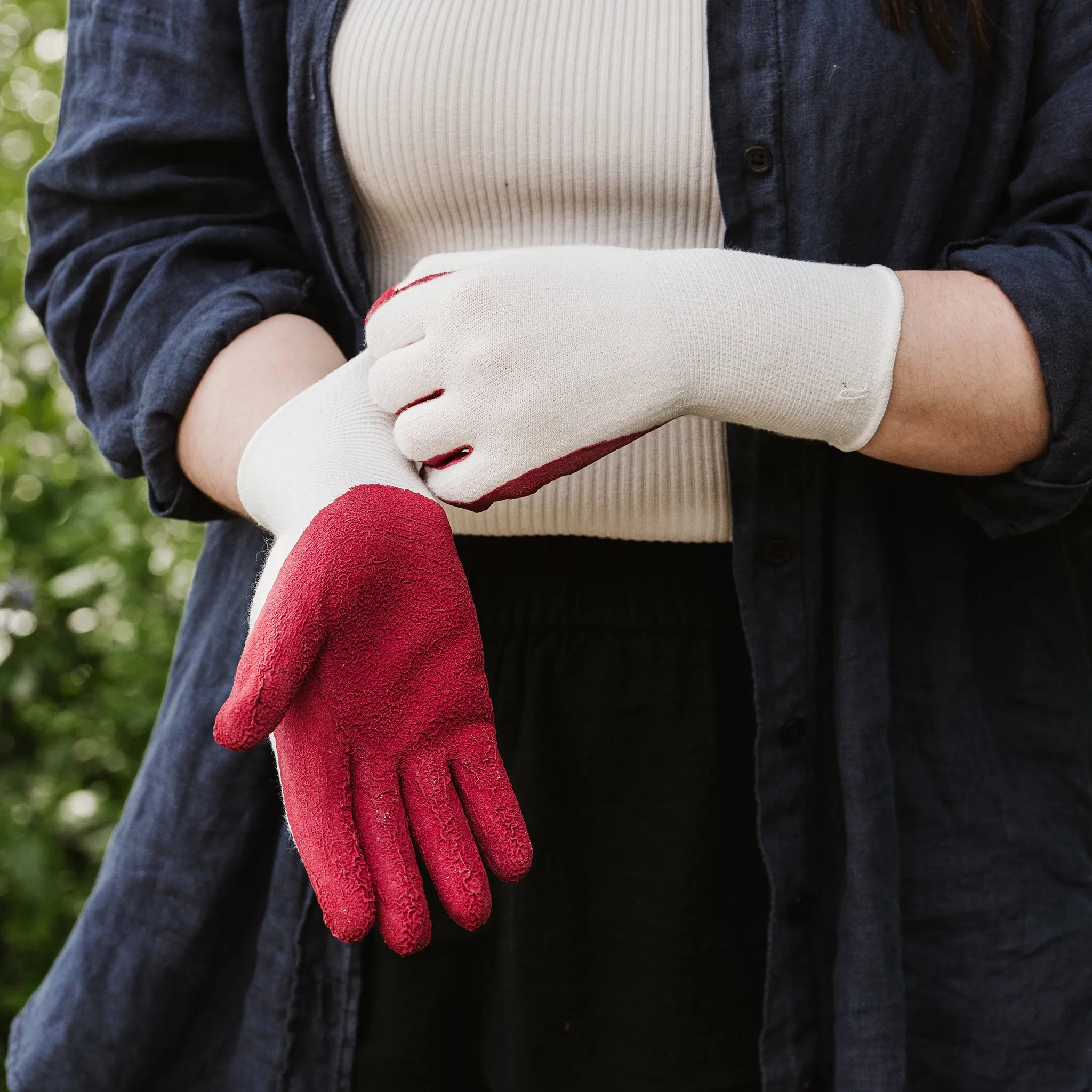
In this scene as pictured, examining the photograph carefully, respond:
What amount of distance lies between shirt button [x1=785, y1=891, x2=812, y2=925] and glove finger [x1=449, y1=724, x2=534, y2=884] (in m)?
0.29

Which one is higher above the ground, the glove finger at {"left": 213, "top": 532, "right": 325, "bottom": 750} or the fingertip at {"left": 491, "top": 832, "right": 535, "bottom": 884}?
the glove finger at {"left": 213, "top": 532, "right": 325, "bottom": 750}

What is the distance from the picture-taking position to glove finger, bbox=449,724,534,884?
69 centimetres

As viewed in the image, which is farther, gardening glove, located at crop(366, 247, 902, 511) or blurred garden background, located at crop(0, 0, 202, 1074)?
blurred garden background, located at crop(0, 0, 202, 1074)

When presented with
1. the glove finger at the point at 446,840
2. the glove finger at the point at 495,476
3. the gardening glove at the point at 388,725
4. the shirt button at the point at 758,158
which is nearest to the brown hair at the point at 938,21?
the shirt button at the point at 758,158

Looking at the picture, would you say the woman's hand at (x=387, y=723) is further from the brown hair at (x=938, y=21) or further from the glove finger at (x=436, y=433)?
the brown hair at (x=938, y=21)

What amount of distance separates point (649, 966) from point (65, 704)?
4.22 feet

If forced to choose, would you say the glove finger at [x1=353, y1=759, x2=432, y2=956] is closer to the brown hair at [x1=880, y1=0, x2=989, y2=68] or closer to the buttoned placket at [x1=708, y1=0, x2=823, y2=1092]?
the buttoned placket at [x1=708, y1=0, x2=823, y2=1092]

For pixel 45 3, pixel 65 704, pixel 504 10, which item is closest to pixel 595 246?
pixel 504 10

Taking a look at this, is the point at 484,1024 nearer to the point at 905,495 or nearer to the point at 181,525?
the point at 905,495

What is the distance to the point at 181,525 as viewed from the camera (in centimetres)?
188

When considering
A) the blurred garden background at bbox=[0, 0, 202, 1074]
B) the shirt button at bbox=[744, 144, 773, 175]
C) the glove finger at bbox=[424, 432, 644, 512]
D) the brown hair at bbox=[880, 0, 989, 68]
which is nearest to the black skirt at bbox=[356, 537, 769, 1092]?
the glove finger at bbox=[424, 432, 644, 512]

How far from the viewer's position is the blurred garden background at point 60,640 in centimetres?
174

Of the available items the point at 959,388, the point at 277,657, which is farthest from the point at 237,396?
the point at 959,388

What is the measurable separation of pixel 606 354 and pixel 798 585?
0.86 ft
